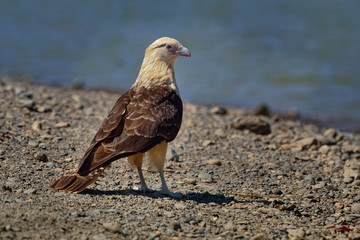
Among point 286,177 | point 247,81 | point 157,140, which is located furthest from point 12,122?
point 247,81

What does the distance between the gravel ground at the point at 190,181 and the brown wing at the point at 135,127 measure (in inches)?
19.1

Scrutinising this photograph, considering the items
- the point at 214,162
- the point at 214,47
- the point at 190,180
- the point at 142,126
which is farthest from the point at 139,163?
the point at 214,47

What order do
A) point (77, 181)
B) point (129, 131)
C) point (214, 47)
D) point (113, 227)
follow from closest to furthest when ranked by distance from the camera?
point (113, 227)
point (77, 181)
point (129, 131)
point (214, 47)

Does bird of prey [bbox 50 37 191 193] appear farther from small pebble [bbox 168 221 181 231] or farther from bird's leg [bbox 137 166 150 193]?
small pebble [bbox 168 221 181 231]

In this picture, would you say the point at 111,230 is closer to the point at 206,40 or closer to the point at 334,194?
the point at 334,194

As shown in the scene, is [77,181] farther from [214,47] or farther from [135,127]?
[214,47]

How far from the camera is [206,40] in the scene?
20266mm

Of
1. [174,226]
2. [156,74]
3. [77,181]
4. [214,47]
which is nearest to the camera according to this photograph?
[174,226]

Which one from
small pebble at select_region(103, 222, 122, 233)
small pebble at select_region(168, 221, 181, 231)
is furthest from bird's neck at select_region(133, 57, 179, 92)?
small pebble at select_region(103, 222, 122, 233)

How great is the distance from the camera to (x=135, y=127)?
6.86 metres

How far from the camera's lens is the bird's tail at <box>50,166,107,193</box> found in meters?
6.59

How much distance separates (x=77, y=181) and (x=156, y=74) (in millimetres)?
1908

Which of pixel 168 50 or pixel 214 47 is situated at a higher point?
pixel 214 47

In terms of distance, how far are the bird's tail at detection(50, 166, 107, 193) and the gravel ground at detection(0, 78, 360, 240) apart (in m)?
0.09
